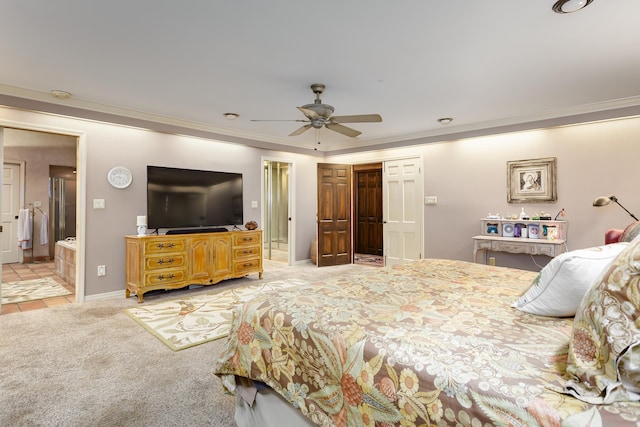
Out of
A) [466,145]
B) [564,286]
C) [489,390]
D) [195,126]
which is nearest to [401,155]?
[466,145]

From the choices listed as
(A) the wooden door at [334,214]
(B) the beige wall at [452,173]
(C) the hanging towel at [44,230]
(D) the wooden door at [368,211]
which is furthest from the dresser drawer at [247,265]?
(C) the hanging towel at [44,230]

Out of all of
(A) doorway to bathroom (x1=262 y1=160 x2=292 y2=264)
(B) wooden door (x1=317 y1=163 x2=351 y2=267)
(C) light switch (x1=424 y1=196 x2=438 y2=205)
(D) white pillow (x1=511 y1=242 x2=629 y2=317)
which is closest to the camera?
(D) white pillow (x1=511 y1=242 x2=629 y2=317)

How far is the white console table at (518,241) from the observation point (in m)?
4.24

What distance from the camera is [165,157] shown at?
192 inches

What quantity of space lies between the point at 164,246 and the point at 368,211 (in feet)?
17.0

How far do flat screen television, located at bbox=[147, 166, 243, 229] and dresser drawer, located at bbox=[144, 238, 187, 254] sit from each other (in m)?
0.41

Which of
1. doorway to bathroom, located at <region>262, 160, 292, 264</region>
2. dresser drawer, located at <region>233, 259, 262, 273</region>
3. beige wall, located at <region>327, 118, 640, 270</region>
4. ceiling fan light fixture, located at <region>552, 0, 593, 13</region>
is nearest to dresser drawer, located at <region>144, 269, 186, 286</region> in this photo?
dresser drawer, located at <region>233, 259, 262, 273</region>

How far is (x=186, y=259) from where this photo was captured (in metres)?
4.50

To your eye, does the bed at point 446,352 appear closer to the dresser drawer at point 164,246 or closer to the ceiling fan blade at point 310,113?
the ceiling fan blade at point 310,113

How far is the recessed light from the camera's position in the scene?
367 centimetres

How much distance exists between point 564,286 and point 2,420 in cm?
293

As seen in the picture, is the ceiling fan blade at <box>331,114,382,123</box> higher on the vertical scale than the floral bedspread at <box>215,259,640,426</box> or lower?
higher

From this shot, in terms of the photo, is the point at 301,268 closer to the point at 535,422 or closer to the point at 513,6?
the point at 513,6

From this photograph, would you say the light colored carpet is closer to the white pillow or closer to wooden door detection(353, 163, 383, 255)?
the white pillow
